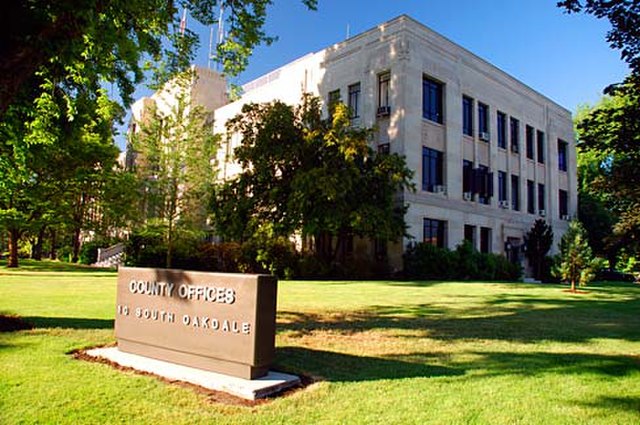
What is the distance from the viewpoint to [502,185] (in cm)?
3422

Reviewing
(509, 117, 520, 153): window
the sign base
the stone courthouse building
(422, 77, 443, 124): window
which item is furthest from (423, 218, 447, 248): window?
the sign base

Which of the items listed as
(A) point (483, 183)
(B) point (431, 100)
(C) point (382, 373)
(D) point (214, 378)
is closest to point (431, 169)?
(B) point (431, 100)

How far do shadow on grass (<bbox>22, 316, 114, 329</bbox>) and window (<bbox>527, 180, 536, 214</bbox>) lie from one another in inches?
1345

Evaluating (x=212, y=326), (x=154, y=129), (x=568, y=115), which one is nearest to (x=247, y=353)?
(x=212, y=326)

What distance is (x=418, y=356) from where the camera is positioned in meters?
6.89

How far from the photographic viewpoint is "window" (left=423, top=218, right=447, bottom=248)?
27703mm

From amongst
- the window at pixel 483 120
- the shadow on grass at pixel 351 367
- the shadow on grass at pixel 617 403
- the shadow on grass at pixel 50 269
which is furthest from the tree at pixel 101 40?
the window at pixel 483 120

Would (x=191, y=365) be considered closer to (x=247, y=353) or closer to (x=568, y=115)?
(x=247, y=353)

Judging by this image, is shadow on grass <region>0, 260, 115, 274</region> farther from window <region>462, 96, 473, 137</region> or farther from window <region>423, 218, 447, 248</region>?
window <region>462, 96, 473, 137</region>

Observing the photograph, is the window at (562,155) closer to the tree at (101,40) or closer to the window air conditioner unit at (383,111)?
the window air conditioner unit at (383,111)

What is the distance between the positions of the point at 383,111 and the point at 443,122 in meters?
4.24

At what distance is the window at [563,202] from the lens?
134ft

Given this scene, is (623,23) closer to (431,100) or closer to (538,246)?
(431,100)

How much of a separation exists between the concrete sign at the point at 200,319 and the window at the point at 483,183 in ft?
90.0
